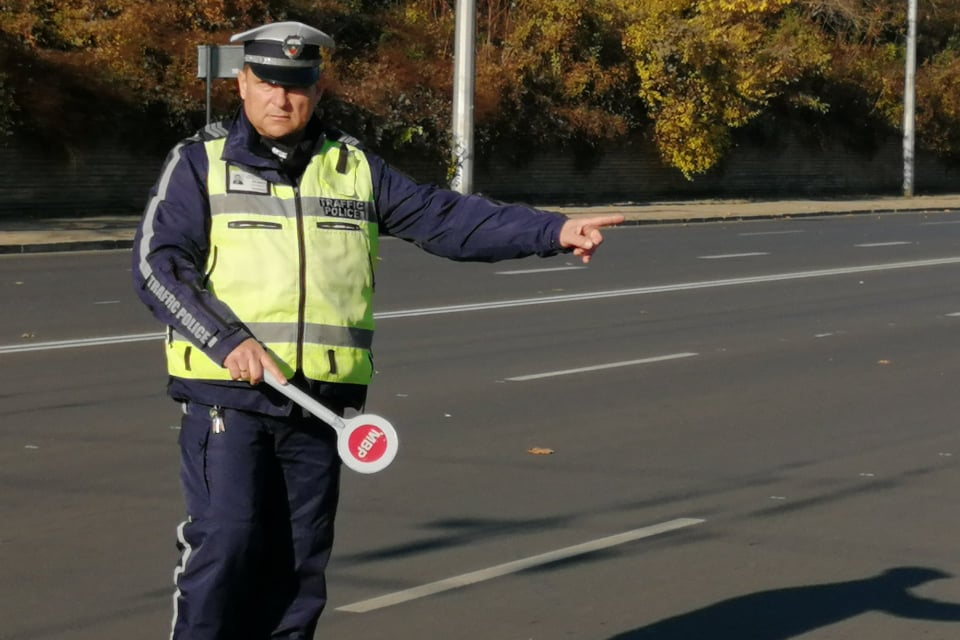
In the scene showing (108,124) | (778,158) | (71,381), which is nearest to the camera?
(71,381)

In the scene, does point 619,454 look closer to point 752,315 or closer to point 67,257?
point 752,315

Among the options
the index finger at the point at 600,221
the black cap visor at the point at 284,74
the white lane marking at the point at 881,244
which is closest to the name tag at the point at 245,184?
the black cap visor at the point at 284,74

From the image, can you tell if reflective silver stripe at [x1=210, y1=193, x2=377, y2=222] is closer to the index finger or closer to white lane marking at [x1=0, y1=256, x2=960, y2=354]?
the index finger

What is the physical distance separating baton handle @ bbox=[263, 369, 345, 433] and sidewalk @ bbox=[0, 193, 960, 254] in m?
19.9

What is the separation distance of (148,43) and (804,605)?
27049 millimetres

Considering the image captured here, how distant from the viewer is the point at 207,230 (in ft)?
14.3

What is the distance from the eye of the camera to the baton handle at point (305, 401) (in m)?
4.14

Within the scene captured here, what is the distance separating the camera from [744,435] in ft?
31.7

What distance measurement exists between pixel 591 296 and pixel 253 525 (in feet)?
44.7

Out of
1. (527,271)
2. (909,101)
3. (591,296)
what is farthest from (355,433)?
(909,101)

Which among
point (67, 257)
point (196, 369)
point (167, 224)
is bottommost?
point (67, 257)

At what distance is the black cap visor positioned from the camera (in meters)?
4.36

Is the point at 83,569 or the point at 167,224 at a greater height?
the point at 167,224

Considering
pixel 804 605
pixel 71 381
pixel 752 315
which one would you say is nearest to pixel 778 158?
pixel 752 315
